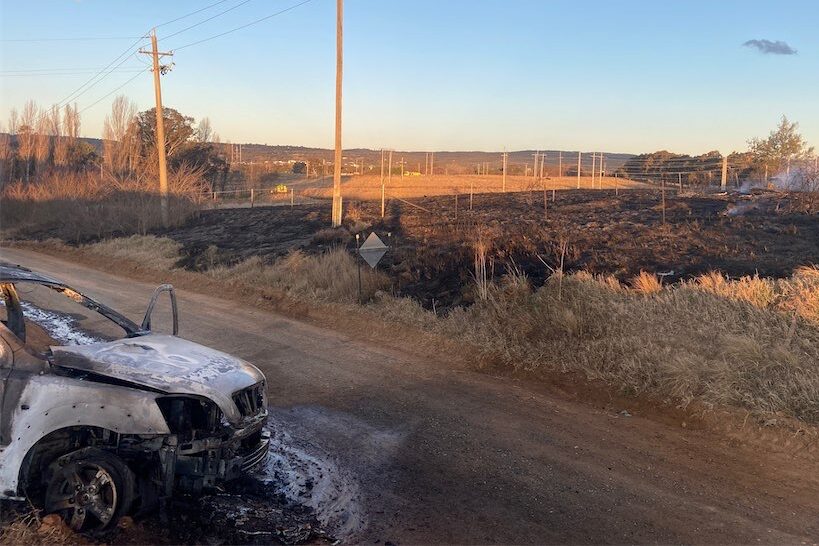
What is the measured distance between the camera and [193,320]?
11.6m

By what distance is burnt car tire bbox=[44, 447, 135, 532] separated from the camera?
3916mm

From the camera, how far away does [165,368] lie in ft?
14.3

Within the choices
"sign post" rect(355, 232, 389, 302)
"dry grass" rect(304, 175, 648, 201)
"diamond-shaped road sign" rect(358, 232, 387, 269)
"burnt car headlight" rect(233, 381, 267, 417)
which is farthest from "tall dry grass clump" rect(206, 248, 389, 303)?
"dry grass" rect(304, 175, 648, 201)

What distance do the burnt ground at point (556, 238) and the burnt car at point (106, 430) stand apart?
717cm

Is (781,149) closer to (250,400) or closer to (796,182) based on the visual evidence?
(796,182)

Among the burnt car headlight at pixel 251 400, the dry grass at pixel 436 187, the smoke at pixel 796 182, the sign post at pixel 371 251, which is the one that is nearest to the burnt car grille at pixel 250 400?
the burnt car headlight at pixel 251 400

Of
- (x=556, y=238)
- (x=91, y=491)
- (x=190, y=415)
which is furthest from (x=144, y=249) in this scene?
(x=91, y=491)

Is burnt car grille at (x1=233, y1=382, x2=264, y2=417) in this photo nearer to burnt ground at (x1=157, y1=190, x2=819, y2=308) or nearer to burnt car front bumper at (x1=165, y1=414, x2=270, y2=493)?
burnt car front bumper at (x1=165, y1=414, x2=270, y2=493)

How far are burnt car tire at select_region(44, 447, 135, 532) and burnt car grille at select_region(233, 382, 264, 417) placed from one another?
0.80 meters

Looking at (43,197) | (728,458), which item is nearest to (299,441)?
(728,458)

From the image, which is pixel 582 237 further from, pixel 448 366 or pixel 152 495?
pixel 152 495

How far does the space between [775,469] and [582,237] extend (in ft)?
35.2

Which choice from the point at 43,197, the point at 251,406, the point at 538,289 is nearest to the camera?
the point at 251,406

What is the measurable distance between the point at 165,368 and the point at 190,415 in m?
0.37
